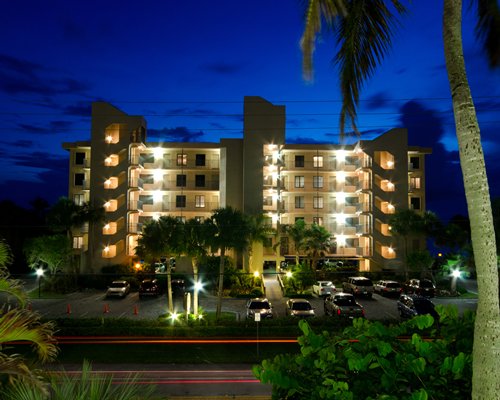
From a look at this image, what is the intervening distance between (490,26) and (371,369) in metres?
5.77

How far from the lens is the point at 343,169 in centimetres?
5391

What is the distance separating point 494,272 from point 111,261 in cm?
4821

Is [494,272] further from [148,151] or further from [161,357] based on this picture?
[148,151]

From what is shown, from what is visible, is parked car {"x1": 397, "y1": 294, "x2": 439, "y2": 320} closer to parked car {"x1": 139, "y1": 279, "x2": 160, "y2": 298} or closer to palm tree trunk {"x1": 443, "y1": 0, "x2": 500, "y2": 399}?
parked car {"x1": 139, "y1": 279, "x2": 160, "y2": 298}

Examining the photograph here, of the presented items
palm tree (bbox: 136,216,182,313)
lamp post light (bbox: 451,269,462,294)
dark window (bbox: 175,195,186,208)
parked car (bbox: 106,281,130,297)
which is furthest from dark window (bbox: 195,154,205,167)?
lamp post light (bbox: 451,269,462,294)

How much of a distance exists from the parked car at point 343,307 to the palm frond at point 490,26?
2236cm

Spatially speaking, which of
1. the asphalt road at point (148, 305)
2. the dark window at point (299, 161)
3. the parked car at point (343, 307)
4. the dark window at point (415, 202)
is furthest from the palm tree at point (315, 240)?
the dark window at point (415, 202)

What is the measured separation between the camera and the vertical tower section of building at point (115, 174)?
5006 centimetres

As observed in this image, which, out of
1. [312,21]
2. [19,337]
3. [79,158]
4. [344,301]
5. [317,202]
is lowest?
[344,301]

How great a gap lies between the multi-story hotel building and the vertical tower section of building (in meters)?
0.12

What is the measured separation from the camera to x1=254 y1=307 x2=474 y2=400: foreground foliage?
16.7 feet

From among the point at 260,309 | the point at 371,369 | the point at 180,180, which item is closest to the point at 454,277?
the point at 260,309

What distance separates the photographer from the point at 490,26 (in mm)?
6953

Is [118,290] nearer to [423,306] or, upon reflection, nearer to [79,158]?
[423,306]
